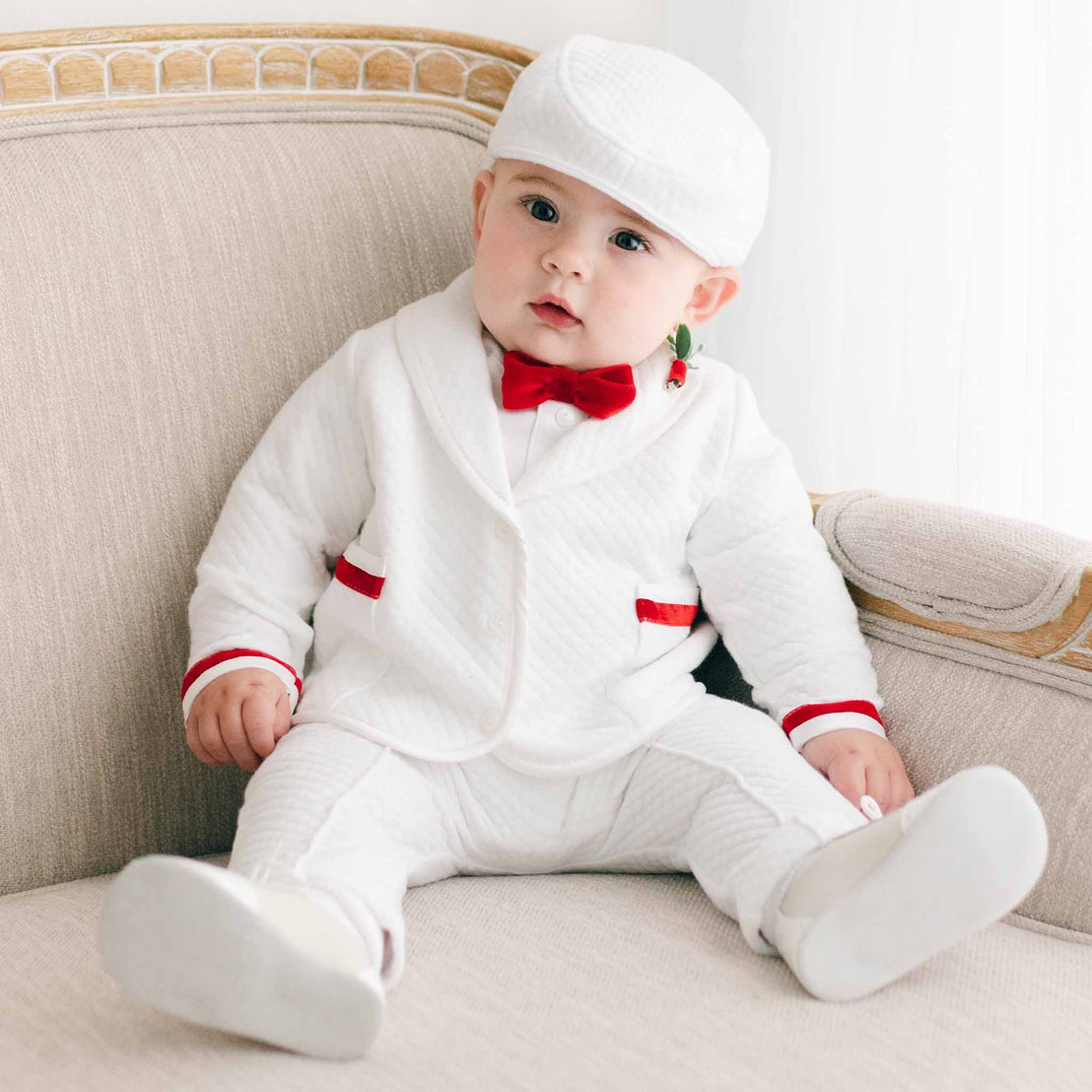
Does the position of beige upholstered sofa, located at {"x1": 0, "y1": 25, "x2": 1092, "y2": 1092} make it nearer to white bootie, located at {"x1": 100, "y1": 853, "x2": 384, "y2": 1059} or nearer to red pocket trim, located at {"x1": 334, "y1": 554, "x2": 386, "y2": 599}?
white bootie, located at {"x1": 100, "y1": 853, "x2": 384, "y2": 1059}

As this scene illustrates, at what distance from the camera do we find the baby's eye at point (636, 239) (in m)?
1.08

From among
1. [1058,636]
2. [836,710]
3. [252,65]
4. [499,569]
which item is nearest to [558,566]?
[499,569]

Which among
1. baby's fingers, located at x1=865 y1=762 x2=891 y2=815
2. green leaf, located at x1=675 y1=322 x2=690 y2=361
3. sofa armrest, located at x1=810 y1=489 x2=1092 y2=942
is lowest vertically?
baby's fingers, located at x1=865 y1=762 x2=891 y2=815

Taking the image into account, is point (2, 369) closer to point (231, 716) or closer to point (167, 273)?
point (167, 273)

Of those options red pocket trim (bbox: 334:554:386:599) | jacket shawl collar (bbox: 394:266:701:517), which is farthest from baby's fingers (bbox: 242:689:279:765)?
jacket shawl collar (bbox: 394:266:701:517)

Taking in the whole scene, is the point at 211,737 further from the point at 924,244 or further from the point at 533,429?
the point at 924,244

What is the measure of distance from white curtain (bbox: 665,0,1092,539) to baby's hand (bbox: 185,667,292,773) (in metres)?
0.80

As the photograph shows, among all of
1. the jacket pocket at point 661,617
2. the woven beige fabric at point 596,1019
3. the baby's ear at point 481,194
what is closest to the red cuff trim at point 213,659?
the woven beige fabric at point 596,1019

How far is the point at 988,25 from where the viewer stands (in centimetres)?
139

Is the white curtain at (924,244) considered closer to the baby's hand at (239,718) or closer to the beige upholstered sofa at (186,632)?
the beige upholstered sofa at (186,632)

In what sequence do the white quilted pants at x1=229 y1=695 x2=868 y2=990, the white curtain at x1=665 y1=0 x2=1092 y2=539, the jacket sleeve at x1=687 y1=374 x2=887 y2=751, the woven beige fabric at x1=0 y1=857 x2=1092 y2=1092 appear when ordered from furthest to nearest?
the white curtain at x1=665 y1=0 x2=1092 y2=539, the jacket sleeve at x1=687 y1=374 x2=887 y2=751, the white quilted pants at x1=229 y1=695 x2=868 y2=990, the woven beige fabric at x1=0 y1=857 x2=1092 y2=1092

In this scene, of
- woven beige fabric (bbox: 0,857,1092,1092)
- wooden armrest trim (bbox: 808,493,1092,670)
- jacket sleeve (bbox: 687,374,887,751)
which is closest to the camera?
woven beige fabric (bbox: 0,857,1092,1092)

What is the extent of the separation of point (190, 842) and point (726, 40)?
3.69 ft

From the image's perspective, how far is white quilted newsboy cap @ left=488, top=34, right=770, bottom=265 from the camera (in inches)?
40.7
